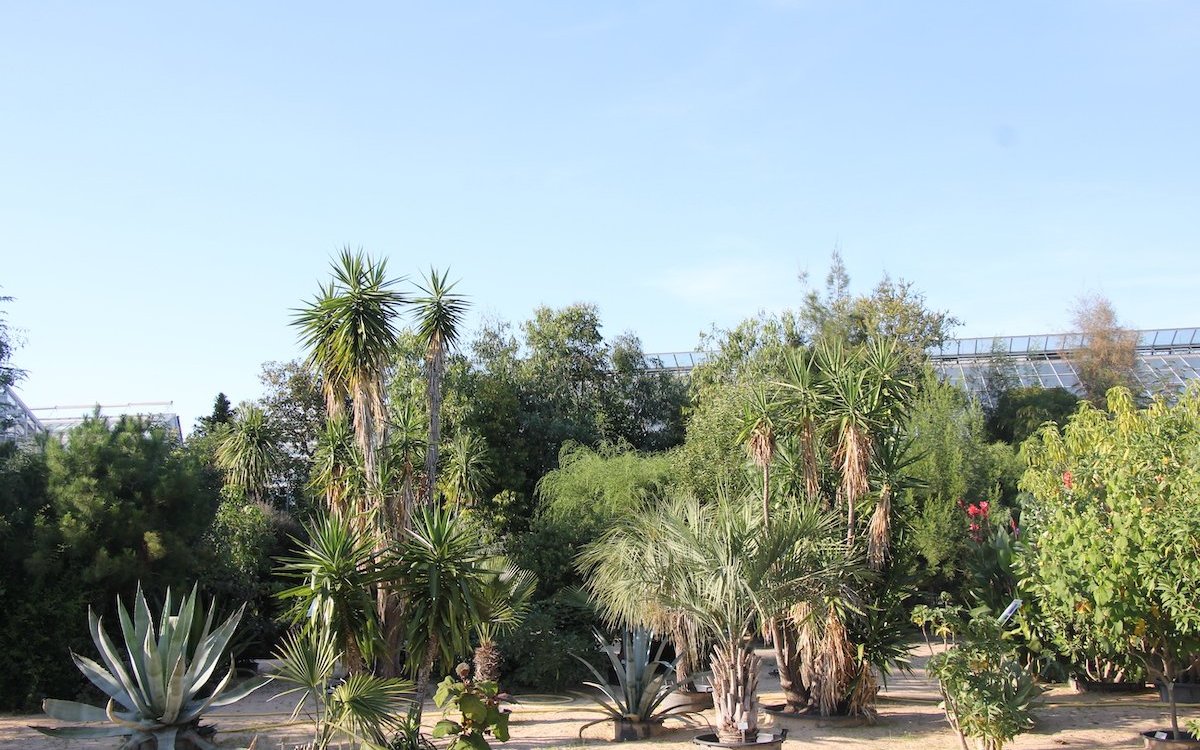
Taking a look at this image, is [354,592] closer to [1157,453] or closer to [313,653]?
[313,653]

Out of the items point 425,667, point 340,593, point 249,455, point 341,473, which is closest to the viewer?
point 340,593

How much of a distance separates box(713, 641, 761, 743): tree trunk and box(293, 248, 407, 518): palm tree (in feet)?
14.5

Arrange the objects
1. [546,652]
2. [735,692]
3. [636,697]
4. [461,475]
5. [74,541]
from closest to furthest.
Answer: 1. [735,692]
2. [636,697]
3. [74,541]
4. [546,652]
5. [461,475]

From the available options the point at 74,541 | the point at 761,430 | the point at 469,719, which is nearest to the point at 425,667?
the point at 469,719

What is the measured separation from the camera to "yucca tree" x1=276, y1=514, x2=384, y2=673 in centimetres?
923

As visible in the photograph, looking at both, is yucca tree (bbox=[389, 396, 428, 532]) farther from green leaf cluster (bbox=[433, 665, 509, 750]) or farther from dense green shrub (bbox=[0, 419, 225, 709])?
dense green shrub (bbox=[0, 419, 225, 709])

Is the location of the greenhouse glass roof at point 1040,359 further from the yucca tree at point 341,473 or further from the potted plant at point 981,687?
the potted plant at point 981,687

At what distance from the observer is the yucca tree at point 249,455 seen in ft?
77.0

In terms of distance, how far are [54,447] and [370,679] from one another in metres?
8.89

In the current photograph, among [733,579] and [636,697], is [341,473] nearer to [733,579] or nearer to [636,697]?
A: [636,697]

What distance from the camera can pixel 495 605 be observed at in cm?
1073

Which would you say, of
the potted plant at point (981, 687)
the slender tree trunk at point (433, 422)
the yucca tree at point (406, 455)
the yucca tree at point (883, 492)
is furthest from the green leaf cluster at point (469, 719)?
the yucca tree at point (883, 492)

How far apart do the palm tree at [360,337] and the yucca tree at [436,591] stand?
2.22 meters

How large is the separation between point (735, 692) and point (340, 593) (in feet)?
12.8
